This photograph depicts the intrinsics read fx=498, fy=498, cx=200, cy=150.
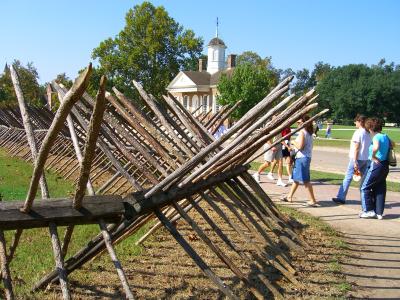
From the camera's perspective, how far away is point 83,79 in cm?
230

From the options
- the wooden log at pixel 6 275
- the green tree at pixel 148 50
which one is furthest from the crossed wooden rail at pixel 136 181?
the green tree at pixel 148 50

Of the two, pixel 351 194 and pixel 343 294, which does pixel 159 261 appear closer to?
pixel 343 294

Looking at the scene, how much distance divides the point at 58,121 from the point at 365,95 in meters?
87.2

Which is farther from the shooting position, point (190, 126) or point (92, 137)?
point (190, 126)

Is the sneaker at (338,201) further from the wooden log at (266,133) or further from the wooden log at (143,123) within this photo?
the wooden log at (143,123)

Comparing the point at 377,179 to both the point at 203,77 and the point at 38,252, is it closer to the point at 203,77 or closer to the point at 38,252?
the point at 38,252

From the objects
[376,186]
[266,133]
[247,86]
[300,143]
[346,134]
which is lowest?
[346,134]

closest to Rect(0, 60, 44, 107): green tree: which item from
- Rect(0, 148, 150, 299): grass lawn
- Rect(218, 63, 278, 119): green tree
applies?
Rect(218, 63, 278, 119): green tree

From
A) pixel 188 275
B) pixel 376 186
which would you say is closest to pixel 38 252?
pixel 188 275

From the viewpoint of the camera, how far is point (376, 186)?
8.55 m

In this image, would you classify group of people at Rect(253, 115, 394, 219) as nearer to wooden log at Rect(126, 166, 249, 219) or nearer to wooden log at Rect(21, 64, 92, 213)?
wooden log at Rect(126, 166, 249, 219)

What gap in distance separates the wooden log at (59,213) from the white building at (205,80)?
5835 centimetres

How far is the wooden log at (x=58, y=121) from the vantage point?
2.33 metres

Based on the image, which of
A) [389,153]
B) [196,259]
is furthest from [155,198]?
[389,153]
